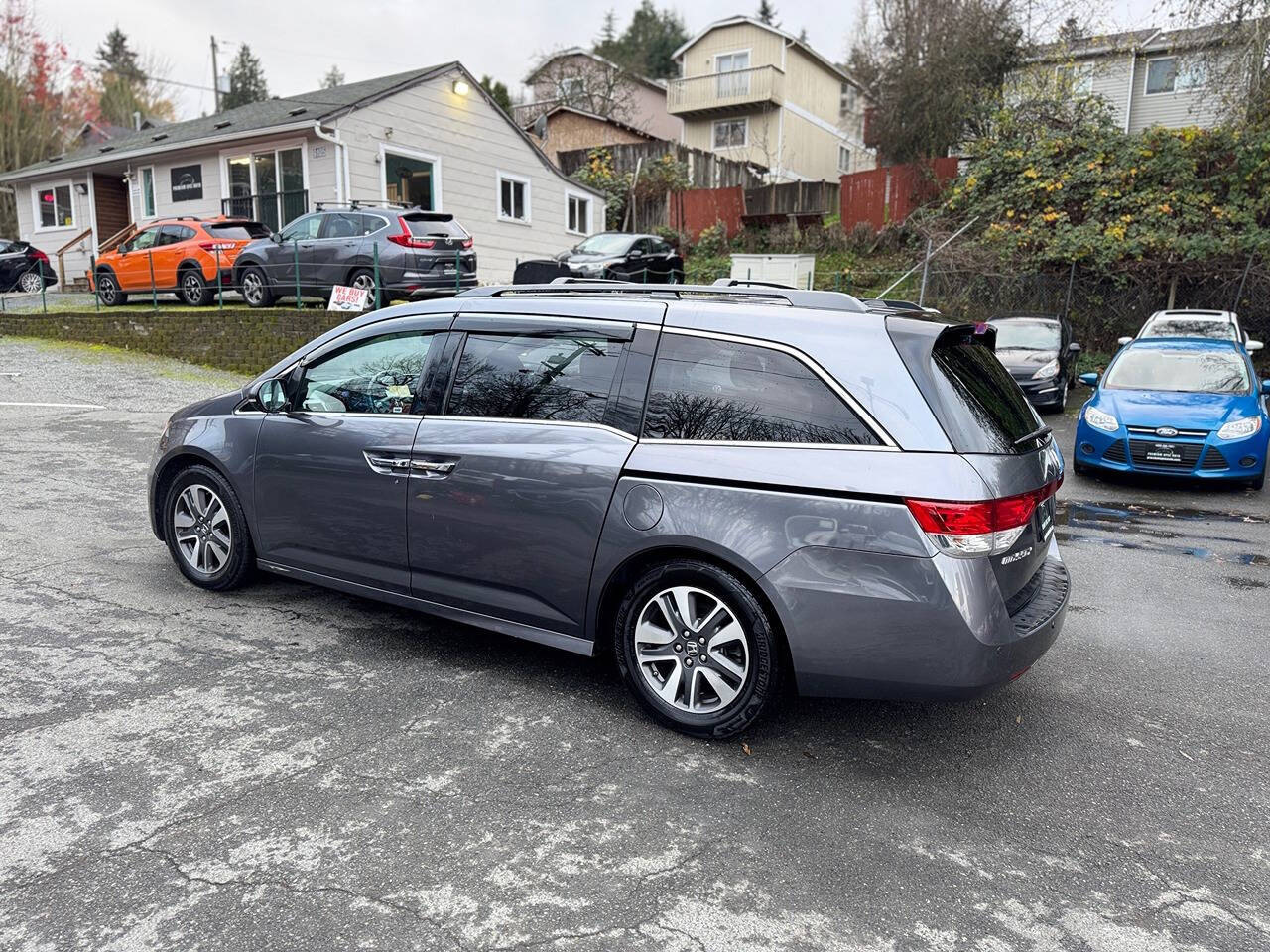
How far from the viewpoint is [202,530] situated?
17.0ft

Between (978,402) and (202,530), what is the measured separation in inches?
163

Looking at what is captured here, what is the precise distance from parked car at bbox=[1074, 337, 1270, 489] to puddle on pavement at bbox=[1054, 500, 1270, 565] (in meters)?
0.66

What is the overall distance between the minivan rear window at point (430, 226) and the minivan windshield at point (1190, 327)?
10849 mm

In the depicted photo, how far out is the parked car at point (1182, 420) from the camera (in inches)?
346

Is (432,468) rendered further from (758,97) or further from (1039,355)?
(758,97)

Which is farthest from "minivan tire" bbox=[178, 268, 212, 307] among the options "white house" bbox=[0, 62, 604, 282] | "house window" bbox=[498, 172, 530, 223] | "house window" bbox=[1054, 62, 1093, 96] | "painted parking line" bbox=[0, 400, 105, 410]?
"house window" bbox=[1054, 62, 1093, 96]

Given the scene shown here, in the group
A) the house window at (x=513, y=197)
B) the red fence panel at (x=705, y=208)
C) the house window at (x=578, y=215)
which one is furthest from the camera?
the house window at (x=578, y=215)

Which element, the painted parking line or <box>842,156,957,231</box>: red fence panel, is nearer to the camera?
the painted parking line

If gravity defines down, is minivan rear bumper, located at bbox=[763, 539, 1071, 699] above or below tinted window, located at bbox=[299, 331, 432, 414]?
below

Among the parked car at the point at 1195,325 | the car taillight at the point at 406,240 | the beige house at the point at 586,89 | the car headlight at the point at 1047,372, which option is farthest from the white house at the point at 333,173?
the parked car at the point at 1195,325

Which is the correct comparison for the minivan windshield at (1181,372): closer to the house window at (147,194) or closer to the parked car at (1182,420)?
the parked car at (1182,420)

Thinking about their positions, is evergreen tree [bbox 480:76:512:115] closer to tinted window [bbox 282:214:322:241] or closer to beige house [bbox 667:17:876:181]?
beige house [bbox 667:17:876:181]

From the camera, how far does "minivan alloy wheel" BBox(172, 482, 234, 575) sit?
5105 mm

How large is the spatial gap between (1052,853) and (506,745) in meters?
1.94
